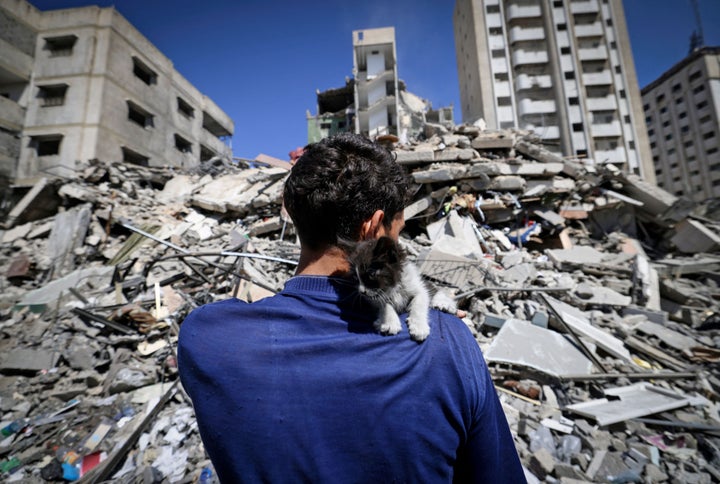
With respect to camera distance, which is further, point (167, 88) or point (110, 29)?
point (167, 88)

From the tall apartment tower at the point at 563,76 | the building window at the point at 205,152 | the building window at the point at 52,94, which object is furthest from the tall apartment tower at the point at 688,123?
the building window at the point at 52,94

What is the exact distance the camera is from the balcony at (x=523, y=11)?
116ft

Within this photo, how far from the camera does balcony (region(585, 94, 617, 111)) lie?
3338cm

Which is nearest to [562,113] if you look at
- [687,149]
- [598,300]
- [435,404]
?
[687,149]

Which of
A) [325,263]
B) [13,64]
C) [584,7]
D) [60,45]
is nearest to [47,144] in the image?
[13,64]

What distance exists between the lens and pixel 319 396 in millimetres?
857

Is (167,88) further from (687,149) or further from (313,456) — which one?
(687,149)

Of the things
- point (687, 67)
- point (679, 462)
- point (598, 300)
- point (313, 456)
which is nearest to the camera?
point (313, 456)

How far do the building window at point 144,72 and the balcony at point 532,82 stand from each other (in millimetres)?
38379

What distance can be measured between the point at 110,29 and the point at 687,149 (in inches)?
2831

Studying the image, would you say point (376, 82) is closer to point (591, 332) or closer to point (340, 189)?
point (591, 332)

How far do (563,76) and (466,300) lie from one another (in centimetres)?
4191

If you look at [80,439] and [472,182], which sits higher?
[472,182]

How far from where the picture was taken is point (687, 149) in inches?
1721
